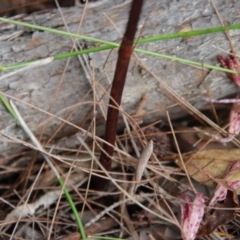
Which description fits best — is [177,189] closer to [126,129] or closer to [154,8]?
[126,129]

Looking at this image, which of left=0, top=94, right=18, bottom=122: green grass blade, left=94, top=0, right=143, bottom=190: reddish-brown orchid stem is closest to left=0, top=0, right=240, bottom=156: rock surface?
left=0, top=94, right=18, bottom=122: green grass blade

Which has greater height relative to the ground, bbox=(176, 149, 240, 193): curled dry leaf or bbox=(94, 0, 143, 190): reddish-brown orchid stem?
bbox=(94, 0, 143, 190): reddish-brown orchid stem

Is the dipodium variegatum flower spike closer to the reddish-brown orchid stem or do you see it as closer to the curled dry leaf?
the curled dry leaf

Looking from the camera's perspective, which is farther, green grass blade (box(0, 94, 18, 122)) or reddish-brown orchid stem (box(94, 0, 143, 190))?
green grass blade (box(0, 94, 18, 122))

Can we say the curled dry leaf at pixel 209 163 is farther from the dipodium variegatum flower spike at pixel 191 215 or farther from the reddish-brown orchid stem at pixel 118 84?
the reddish-brown orchid stem at pixel 118 84

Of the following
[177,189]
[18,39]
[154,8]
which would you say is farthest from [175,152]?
[18,39]

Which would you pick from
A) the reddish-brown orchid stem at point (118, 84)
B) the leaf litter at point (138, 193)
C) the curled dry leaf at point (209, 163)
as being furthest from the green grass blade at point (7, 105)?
the curled dry leaf at point (209, 163)

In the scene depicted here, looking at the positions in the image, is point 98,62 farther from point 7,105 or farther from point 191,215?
point 191,215
